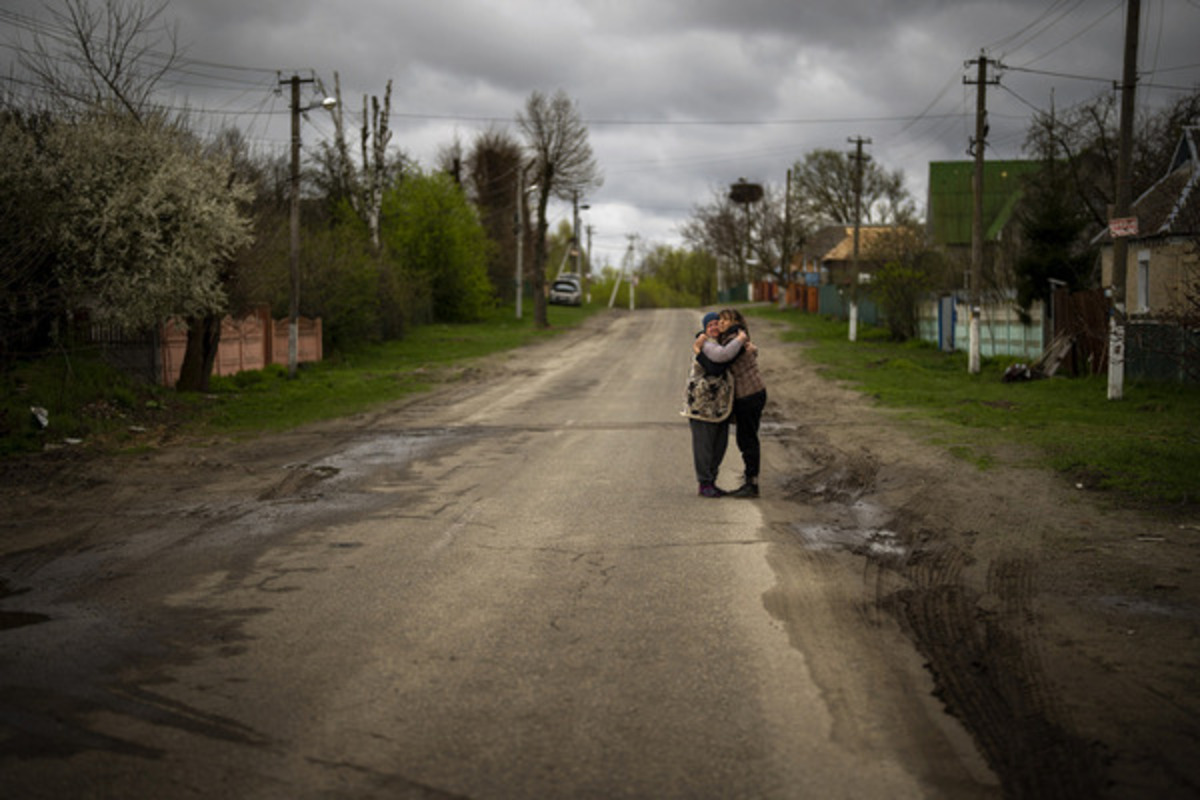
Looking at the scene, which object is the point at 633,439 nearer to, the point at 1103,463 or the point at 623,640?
the point at 1103,463

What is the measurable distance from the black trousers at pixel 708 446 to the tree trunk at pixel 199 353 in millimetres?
14267

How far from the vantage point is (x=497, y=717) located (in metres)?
4.64

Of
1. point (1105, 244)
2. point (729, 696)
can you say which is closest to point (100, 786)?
point (729, 696)

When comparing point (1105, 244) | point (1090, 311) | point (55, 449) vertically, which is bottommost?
point (55, 449)

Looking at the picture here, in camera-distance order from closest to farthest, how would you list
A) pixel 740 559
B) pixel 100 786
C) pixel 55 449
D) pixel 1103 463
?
pixel 100 786 < pixel 740 559 < pixel 1103 463 < pixel 55 449

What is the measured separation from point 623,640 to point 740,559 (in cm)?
220

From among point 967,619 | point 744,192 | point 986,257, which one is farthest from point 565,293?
point 967,619

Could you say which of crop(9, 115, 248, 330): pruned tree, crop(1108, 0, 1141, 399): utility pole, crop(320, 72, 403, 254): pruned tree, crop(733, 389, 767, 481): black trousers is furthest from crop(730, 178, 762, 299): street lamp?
crop(733, 389, 767, 481): black trousers

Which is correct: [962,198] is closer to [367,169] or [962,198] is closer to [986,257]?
[986,257]

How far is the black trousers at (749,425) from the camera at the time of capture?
10.5 metres

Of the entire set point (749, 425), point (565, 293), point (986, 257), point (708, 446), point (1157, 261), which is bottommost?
point (708, 446)

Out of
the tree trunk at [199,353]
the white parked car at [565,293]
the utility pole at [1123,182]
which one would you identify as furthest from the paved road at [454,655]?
the white parked car at [565,293]

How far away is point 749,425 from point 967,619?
172 inches

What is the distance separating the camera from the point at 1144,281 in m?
26.8
